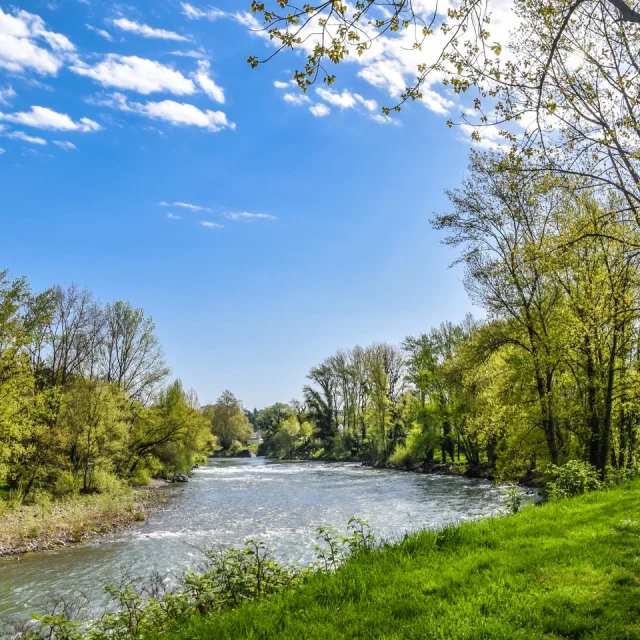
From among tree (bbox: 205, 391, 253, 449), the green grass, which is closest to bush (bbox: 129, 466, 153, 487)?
the green grass

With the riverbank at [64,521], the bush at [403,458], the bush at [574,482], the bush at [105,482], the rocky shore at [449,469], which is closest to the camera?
the bush at [574,482]

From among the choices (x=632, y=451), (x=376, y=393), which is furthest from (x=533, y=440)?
(x=376, y=393)

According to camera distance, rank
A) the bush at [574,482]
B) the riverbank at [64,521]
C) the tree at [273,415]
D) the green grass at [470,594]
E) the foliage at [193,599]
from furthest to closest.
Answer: the tree at [273,415] < the riverbank at [64,521] < the bush at [574,482] < the foliage at [193,599] < the green grass at [470,594]

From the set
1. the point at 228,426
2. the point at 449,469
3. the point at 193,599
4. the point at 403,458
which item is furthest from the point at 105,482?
the point at 228,426

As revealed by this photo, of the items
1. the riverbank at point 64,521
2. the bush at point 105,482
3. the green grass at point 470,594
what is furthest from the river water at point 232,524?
the bush at point 105,482

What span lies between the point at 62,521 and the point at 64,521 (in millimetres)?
69

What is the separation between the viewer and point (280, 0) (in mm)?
4523

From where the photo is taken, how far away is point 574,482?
11266mm

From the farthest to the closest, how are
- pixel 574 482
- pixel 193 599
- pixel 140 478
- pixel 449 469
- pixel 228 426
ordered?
pixel 228 426
pixel 449 469
pixel 140 478
pixel 574 482
pixel 193 599

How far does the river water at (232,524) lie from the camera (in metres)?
11.9

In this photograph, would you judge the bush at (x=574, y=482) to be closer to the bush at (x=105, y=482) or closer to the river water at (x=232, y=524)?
the river water at (x=232, y=524)

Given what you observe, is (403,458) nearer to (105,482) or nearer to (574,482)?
(105,482)

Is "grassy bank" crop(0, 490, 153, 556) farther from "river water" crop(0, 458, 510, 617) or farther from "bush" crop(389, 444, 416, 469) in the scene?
"bush" crop(389, 444, 416, 469)

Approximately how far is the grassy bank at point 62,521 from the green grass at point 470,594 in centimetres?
1408
